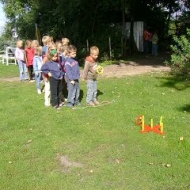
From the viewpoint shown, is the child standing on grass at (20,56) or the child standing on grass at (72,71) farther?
the child standing on grass at (20,56)

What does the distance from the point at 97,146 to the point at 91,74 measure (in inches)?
107

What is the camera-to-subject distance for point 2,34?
124ft

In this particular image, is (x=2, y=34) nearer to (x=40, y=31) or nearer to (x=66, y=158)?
(x=40, y=31)

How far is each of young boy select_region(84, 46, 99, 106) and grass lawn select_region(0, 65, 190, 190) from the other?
52 centimetres

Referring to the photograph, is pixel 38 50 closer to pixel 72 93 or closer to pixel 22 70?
pixel 22 70

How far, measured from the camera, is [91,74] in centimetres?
849

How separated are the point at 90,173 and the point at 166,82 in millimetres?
6816

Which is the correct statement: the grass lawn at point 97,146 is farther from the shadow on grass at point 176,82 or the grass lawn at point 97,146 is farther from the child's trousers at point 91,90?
the shadow on grass at point 176,82

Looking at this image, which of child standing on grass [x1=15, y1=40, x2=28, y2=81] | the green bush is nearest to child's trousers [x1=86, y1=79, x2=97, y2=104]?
the green bush

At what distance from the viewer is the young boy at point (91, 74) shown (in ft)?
27.4

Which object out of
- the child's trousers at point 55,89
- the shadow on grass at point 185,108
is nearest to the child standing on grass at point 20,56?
the child's trousers at point 55,89

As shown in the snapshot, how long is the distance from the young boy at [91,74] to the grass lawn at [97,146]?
20.3 inches

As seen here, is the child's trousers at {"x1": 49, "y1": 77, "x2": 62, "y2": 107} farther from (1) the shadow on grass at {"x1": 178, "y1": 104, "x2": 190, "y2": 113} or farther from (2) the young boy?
(1) the shadow on grass at {"x1": 178, "y1": 104, "x2": 190, "y2": 113}

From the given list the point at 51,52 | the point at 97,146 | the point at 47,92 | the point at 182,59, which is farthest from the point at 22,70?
the point at 97,146
